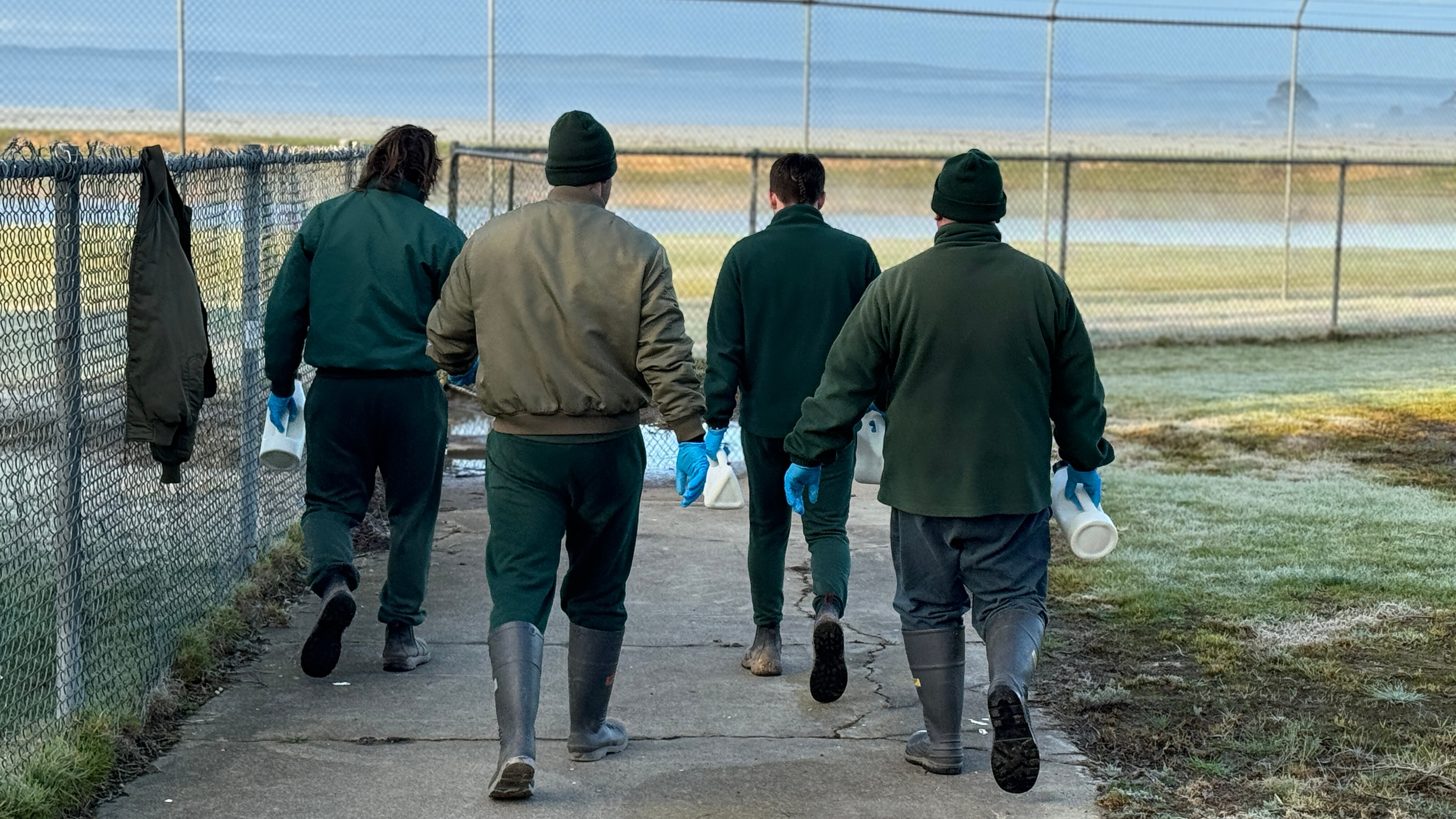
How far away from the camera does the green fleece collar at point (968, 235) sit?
4492 mm

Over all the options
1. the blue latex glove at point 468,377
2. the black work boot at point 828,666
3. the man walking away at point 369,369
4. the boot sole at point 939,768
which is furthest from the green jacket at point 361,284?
the boot sole at point 939,768

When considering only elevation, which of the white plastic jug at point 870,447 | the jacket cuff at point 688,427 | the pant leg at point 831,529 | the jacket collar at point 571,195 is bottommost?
the pant leg at point 831,529

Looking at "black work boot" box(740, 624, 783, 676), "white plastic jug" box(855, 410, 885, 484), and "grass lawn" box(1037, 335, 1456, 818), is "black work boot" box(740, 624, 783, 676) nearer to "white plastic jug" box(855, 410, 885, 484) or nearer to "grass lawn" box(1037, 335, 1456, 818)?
"white plastic jug" box(855, 410, 885, 484)

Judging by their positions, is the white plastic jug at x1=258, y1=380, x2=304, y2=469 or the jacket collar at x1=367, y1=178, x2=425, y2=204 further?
the white plastic jug at x1=258, y1=380, x2=304, y2=469

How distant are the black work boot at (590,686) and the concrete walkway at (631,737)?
5 cm

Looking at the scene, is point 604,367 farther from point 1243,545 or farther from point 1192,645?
point 1243,545

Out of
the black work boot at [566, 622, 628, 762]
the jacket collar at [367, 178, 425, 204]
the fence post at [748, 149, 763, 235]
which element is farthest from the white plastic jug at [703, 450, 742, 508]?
the fence post at [748, 149, 763, 235]

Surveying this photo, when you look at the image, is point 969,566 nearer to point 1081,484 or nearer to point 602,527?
point 1081,484

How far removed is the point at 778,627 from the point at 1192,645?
1.49m

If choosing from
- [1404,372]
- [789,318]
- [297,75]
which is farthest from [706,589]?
[297,75]

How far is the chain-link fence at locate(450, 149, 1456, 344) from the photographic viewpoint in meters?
16.4

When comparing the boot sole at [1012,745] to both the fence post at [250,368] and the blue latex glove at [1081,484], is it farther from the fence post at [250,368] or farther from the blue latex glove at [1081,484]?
the fence post at [250,368]

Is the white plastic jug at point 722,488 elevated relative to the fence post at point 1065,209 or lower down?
lower down

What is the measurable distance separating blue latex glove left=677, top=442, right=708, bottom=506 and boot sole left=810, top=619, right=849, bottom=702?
0.79 m
